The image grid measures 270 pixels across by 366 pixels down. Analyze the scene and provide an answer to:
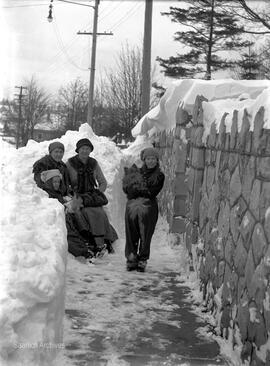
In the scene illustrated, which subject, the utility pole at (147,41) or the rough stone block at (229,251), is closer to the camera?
the rough stone block at (229,251)

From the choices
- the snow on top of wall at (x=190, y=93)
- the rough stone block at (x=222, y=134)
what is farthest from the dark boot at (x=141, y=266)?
the snow on top of wall at (x=190, y=93)

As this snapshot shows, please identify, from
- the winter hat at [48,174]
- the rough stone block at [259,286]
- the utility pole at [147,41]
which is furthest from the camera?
the utility pole at [147,41]

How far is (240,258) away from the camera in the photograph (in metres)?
3.84

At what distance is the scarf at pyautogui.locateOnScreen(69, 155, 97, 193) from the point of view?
268 inches

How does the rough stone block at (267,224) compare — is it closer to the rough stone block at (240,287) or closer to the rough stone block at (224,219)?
the rough stone block at (240,287)

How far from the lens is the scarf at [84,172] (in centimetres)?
680

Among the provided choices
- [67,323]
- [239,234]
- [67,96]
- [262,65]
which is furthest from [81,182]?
[67,96]

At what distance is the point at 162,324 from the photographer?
14.4 ft

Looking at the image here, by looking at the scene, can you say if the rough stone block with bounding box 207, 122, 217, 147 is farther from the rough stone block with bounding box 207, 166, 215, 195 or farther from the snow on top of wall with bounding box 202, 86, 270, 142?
the rough stone block with bounding box 207, 166, 215, 195

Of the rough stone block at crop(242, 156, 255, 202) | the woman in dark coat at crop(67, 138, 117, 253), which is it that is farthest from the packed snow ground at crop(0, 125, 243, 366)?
the rough stone block at crop(242, 156, 255, 202)

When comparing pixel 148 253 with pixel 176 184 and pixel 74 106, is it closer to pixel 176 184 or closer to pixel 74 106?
pixel 176 184

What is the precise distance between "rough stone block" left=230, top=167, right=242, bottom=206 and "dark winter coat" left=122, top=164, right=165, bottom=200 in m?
2.06

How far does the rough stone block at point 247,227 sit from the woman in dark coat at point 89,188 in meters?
3.22

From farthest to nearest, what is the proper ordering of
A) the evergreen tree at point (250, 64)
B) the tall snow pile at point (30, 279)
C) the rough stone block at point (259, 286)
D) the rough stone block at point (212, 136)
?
the evergreen tree at point (250, 64) < the rough stone block at point (212, 136) < the rough stone block at point (259, 286) < the tall snow pile at point (30, 279)
